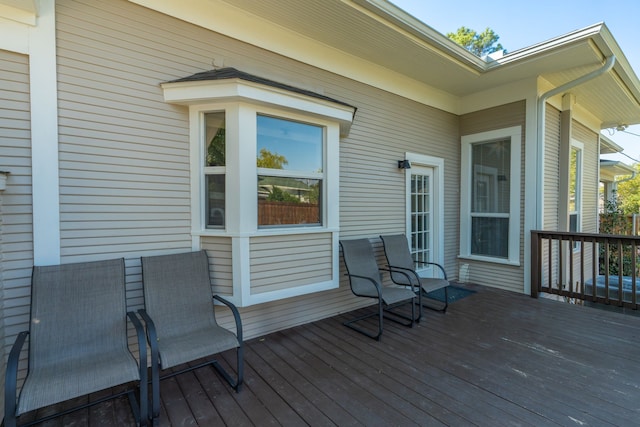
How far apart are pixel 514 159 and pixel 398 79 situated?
2.30 metres

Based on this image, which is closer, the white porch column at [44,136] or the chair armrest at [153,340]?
the chair armrest at [153,340]

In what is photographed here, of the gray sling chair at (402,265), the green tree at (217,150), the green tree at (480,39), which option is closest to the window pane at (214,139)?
the green tree at (217,150)

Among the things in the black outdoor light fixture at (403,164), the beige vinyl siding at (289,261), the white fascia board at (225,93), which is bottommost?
the beige vinyl siding at (289,261)

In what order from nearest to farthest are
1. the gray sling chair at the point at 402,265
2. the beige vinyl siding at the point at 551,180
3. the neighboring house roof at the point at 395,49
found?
the neighboring house roof at the point at 395,49 < the gray sling chair at the point at 402,265 < the beige vinyl siding at the point at 551,180

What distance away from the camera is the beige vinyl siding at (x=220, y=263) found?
2.80 m

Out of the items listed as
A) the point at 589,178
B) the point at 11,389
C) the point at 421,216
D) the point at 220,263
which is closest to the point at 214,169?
the point at 220,263

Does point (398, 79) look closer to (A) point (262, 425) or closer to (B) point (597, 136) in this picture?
(A) point (262, 425)

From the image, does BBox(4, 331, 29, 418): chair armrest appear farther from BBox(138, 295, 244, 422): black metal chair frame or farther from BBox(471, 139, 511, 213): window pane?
BBox(471, 139, 511, 213): window pane

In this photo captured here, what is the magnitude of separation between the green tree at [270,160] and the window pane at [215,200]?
0.41 metres

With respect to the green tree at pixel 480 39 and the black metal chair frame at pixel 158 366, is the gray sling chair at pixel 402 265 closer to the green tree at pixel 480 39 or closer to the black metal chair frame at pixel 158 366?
the black metal chair frame at pixel 158 366

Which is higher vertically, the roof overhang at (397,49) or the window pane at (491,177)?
the roof overhang at (397,49)

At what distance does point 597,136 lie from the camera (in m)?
6.94

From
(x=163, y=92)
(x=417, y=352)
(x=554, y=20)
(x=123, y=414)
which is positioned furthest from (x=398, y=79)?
(x=554, y=20)

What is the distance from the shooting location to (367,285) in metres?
3.59
